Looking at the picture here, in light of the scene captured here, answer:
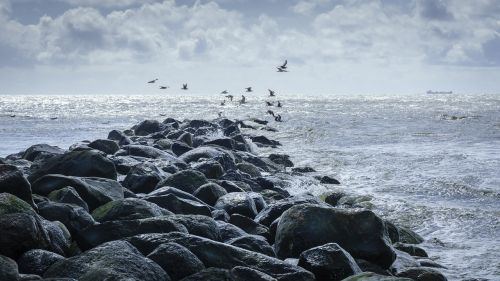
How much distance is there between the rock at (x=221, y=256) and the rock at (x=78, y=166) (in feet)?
23.0

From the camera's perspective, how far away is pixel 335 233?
1071cm

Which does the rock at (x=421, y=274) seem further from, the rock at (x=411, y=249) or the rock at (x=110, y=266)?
the rock at (x=110, y=266)

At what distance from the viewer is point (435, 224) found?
1691 centimetres

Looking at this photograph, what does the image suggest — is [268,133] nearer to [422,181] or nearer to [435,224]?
[422,181]

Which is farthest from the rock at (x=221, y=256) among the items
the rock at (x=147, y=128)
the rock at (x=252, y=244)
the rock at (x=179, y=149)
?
the rock at (x=147, y=128)

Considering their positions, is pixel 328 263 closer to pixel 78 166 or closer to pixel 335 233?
pixel 335 233

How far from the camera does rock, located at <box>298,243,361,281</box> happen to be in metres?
Result: 8.69

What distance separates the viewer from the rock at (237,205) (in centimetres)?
1313

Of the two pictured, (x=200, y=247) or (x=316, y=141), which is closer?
(x=200, y=247)

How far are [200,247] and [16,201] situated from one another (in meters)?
3.15

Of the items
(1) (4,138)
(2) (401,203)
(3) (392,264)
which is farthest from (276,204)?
(1) (4,138)

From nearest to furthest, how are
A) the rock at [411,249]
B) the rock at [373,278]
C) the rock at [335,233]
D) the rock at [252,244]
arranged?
the rock at [373,278]
the rock at [252,244]
the rock at [335,233]
the rock at [411,249]

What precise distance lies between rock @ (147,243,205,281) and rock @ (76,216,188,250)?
1.32 metres

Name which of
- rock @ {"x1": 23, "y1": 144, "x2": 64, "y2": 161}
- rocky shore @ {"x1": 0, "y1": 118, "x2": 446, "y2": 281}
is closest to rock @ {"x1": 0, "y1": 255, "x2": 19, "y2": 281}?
rocky shore @ {"x1": 0, "y1": 118, "x2": 446, "y2": 281}
